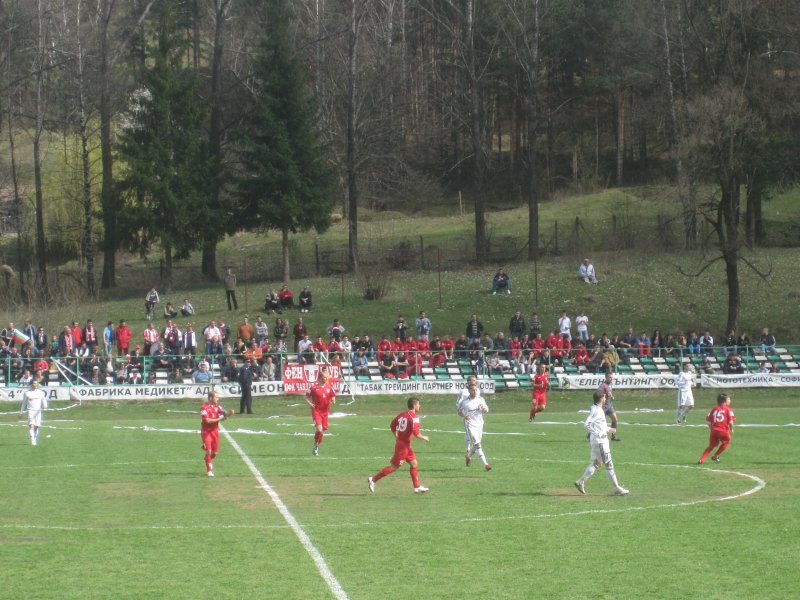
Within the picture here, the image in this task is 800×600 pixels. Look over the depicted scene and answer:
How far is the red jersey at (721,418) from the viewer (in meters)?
23.1

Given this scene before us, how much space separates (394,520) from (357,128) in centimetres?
5740

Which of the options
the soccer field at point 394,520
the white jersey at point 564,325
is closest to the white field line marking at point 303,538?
the soccer field at point 394,520

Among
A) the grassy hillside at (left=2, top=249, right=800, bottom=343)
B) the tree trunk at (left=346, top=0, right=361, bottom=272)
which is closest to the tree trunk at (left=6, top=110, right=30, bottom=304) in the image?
the grassy hillside at (left=2, top=249, right=800, bottom=343)

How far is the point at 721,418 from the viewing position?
23156 millimetres

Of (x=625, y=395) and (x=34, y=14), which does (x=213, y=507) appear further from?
(x=34, y=14)

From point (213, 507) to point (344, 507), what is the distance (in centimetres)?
233

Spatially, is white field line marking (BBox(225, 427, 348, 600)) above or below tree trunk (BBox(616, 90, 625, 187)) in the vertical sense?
below

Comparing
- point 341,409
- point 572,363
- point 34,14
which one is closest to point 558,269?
point 572,363

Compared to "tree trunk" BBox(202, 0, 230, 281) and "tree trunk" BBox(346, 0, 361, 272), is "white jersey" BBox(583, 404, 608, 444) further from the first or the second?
"tree trunk" BBox(202, 0, 230, 281)

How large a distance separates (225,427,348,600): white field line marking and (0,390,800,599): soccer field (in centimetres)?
4

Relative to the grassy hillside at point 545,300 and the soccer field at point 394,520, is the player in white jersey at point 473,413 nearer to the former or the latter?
the soccer field at point 394,520

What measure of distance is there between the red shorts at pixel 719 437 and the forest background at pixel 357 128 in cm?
2878

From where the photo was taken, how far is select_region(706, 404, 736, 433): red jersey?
2312 centimetres

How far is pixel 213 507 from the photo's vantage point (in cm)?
1884
